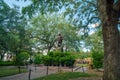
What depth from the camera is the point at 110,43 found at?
30.2 feet

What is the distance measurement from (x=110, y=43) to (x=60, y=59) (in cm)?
1982

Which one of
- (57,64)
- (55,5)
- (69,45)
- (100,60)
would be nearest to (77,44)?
(69,45)

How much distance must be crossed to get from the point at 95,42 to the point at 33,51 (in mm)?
16252

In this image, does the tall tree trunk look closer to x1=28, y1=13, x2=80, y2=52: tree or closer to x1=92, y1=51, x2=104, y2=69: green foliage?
x1=92, y1=51, x2=104, y2=69: green foliage

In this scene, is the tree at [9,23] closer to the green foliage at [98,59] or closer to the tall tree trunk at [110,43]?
the green foliage at [98,59]

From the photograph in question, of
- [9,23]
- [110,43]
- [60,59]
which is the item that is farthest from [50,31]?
[110,43]

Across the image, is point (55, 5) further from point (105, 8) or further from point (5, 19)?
point (5, 19)

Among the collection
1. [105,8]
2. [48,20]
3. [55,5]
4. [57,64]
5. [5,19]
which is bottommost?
[57,64]

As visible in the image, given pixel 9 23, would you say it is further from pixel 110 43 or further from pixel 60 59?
pixel 110 43

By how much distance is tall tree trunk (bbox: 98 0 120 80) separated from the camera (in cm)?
911

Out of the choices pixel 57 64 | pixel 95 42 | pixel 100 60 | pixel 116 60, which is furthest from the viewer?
pixel 95 42

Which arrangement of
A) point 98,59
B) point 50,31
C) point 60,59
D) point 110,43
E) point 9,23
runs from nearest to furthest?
point 110,43 < point 98,59 < point 9,23 < point 60,59 < point 50,31

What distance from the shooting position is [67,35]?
46.1 m

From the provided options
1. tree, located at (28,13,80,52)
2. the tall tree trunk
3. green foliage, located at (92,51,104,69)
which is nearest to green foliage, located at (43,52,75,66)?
green foliage, located at (92,51,104,69)
